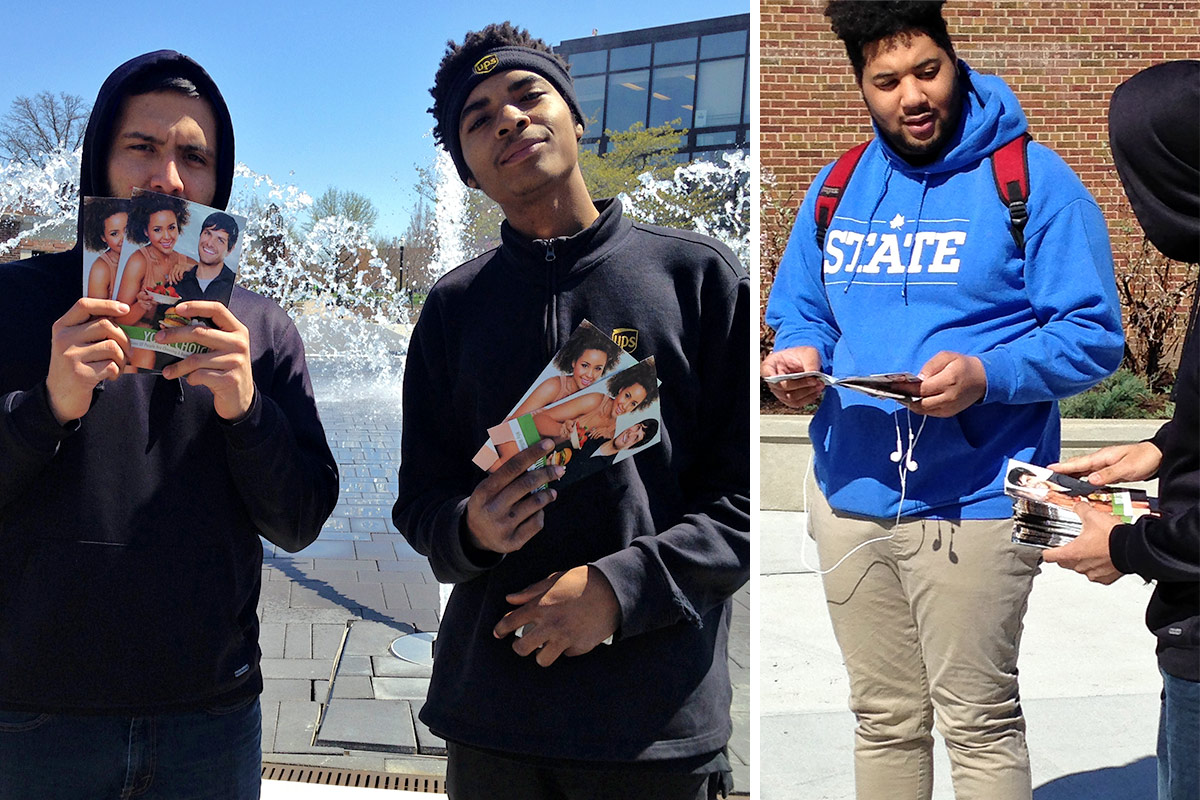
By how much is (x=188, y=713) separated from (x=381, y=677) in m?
1.91

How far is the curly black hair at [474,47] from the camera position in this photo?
1.69 m

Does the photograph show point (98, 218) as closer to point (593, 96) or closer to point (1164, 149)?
point (593, 96)

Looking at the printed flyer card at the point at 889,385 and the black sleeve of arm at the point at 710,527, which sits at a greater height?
the printed flyer card at the point at 889,385

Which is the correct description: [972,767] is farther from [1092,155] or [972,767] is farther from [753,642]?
[1092,155]

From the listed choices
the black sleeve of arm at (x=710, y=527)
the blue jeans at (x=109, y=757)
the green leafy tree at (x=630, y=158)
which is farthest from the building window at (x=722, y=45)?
the blue jeans at (x=109, y=757)

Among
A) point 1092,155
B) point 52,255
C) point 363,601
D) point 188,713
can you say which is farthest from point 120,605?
point 1092,155

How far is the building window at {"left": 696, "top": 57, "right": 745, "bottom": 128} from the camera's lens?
212 cm

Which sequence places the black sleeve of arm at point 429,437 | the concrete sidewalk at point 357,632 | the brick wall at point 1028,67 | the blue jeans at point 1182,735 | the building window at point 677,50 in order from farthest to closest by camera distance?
the brick wall at point 1028,67 → the concrete sidewalk at point 357,632 → the building window at point 677,50 → the black sleeve of arm at point 429,437 → the blue jeans at point 1182,735

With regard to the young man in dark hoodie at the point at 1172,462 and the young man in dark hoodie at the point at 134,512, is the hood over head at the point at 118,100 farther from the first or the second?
the young man in dark hoodie at the point at 1172,462

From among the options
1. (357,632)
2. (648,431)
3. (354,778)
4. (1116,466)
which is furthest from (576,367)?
(357,632)

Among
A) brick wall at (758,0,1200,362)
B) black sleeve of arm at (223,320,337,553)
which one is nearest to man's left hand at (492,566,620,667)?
black sleeve of arm at (223,320,337,553)

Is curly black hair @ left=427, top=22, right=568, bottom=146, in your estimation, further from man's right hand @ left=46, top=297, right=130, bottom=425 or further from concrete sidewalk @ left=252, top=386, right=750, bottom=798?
concrete sidewalk @ left=252, top=386, right=750, bottom=798

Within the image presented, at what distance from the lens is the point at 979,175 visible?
73.8 inches

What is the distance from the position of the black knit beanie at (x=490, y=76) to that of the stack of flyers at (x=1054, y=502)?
37.5 inches
